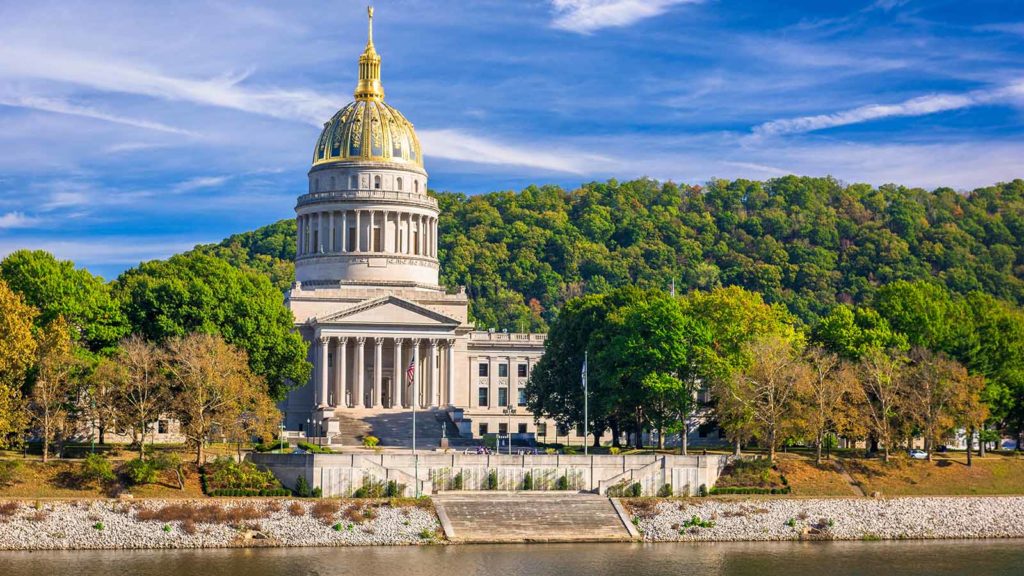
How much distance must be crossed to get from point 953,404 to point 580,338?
30.7 meters

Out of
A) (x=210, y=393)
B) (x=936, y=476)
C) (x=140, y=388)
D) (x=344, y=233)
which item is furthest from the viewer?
(x=344, y=233)

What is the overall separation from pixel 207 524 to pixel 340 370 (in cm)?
4722

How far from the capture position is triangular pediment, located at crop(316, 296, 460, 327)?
13588 centimetres

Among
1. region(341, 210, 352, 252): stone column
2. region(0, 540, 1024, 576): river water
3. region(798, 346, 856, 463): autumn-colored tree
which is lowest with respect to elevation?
region(0, 540, 1024, 576): river water

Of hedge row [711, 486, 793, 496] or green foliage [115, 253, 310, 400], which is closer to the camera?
hedge row [711, 486, 793, 496]

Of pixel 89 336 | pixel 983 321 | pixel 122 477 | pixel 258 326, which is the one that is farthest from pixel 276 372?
pixel 983 321

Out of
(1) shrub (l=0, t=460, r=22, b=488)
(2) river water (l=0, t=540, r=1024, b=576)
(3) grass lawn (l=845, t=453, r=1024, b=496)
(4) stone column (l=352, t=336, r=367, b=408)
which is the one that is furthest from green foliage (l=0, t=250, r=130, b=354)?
(3) grass lawn (l=845, t=453, r=1024, b=496)

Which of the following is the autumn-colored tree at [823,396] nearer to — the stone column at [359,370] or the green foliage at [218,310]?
the green foliage at [218,310]

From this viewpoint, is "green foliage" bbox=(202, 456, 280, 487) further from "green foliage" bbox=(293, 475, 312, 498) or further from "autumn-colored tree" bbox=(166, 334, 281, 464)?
"autumn-colored tree" bbox=(166, 334, 281, 464)

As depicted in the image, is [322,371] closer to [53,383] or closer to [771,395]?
[53,383]

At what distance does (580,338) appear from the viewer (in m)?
126

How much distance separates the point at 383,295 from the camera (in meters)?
144

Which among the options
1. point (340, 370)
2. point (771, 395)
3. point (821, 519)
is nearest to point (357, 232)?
point (340, 370)

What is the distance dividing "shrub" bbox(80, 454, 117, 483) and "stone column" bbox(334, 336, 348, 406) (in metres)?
42.2
